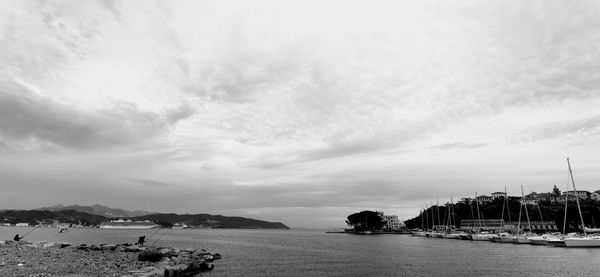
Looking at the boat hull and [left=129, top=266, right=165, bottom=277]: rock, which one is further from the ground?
the boat hull

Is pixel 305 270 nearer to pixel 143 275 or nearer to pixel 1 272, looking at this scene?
pixel 143 275

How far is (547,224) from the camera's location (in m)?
199

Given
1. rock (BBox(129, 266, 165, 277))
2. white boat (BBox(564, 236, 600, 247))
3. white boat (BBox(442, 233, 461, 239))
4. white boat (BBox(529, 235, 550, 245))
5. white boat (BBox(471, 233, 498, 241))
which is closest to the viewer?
rock (BBox(129, 266, 165, 277))

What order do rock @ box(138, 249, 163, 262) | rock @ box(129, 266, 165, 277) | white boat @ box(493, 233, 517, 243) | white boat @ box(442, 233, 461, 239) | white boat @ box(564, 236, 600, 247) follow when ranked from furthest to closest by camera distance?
1. white boat @ box(442, 233, 461, 239)
2. white boat @ box(493, 233, 517, 243)
3. white boat @ box(564, 236, 600, 247)
4. rock @ box(138, 249, 163, 262)
5. rock @ box(129, 266, 165, 277)

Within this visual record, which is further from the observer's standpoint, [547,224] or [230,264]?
[547,224]

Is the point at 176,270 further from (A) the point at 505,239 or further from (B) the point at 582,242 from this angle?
(A) the point at 505,239

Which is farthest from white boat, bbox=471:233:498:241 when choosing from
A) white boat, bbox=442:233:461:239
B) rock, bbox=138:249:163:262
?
rock, bbox=138:249:163:262

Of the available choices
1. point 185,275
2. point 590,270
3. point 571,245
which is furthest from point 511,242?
point 185,275

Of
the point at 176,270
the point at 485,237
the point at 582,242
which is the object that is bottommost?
the point at 176,270

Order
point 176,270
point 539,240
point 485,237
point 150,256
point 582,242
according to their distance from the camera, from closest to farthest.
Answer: point 176,270
point 150,256
point 582,242
point 539,240
point 485,237

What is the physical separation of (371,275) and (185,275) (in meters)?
22.2

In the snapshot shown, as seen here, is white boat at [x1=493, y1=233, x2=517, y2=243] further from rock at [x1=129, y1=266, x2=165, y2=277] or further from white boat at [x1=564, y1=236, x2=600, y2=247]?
rock at [x1=129, y1=266, x2=165, y2=277]

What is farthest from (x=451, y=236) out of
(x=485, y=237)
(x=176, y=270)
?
(x=176, y=270)

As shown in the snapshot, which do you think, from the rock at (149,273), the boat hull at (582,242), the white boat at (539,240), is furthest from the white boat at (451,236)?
the rock at (149,273)
